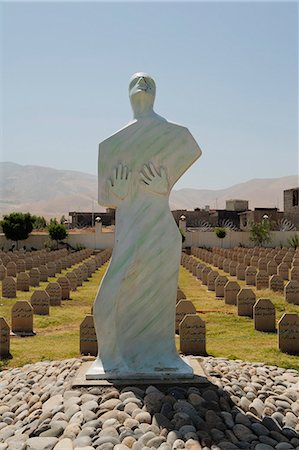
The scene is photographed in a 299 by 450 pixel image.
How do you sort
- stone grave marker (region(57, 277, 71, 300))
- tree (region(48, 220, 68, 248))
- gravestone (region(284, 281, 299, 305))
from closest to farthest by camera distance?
gravestone (region(284, 281, 299, 305)) → stone grave marker (region(57, 277, 71, 300)) → tree (region(48, 220, 68, 248))

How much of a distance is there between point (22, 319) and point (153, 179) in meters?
6.36

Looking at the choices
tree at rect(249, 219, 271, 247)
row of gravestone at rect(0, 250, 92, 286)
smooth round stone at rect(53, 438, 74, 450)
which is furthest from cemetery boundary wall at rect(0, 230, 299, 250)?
smooth round stone at rect(53, 438, 74, 450)

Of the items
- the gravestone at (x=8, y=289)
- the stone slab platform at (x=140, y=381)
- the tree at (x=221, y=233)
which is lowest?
the gravestone at (x=8, y=289)

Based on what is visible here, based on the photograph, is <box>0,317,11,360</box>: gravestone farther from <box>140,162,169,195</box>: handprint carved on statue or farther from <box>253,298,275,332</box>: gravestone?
<box>253,298,275,332</box>: gravestone

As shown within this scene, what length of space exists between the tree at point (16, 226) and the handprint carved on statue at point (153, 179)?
3613 centimetres

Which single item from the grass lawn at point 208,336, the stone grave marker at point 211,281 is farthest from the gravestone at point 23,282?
the stone grave marker at point 211,281

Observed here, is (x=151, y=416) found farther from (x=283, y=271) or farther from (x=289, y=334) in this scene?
(x=283, y=271)

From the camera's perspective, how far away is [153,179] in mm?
6227

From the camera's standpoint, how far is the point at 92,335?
372 inches

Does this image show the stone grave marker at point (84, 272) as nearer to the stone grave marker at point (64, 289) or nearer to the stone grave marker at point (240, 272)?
the stone grave marker at point (64, 289)

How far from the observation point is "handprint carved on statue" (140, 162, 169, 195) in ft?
20.4

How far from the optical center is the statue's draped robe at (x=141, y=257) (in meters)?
6.19

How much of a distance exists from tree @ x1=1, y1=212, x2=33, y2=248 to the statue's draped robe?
3596cm

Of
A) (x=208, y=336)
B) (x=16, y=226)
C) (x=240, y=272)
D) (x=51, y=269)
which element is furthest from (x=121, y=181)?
(x=16, y=226)
